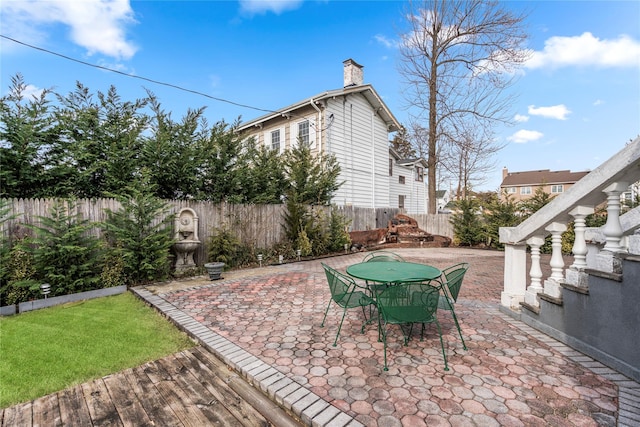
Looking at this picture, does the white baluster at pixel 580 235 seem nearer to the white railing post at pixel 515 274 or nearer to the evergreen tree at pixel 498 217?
the white railing post at pixel 515 274

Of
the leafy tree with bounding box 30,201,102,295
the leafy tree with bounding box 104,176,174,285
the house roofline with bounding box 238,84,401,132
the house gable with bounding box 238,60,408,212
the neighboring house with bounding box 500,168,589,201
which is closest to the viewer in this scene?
the leafy tree with bounding box 30,201,102,295

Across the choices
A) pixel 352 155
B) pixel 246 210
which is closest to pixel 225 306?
pixel 246 210

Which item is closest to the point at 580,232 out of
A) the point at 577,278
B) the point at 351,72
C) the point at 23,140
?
the point at 577,278

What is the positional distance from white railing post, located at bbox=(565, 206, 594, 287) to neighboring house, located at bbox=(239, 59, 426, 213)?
9.97 meters

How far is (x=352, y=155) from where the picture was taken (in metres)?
14.2

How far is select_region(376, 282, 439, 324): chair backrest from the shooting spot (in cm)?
267

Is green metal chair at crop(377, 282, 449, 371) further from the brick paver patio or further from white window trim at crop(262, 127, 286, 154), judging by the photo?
white window trim at crop(262, 127, 286, 154)

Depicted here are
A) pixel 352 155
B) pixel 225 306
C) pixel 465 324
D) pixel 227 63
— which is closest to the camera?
pixel 465 324

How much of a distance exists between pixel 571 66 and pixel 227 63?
1110 centimetres

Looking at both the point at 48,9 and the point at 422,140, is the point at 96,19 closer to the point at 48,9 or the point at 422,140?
the point at 48,9

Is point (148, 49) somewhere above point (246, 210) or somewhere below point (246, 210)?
above

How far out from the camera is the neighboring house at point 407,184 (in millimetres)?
18125

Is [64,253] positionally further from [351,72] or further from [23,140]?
[351,72]

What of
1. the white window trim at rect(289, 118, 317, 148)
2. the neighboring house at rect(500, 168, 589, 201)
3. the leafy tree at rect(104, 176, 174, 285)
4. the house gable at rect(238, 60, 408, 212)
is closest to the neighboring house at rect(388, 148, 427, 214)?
the house gable at rect(238, 60, 408, 212)
